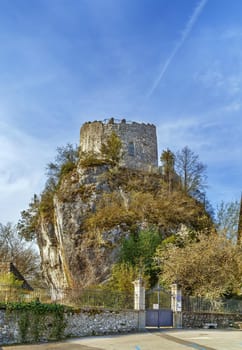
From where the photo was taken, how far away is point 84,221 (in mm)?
34875

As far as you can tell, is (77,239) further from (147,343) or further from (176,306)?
(147,343)

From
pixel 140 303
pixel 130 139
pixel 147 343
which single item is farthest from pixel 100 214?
pixel 147 343

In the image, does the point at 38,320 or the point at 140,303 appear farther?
the point at 140,303

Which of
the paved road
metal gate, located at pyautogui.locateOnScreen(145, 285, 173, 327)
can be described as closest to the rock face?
metal gate, located at pyautogui.locateOnScreen(145, 285, 173, 327)

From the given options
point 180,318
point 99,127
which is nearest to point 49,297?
point 180,318

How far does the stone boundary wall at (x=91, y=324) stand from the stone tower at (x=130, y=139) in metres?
22.7

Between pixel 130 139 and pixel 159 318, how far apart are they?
932 inches

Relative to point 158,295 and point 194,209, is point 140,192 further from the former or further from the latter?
point 158,295

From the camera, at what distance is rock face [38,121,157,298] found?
107 feet

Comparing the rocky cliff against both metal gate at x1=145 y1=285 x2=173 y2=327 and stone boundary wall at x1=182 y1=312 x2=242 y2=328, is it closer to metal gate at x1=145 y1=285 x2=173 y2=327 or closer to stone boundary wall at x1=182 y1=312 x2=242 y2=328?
metal gate at x1=145 y1=285 x2=173 y2=327

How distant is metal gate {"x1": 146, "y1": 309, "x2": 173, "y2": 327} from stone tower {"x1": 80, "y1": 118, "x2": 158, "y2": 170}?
2103 cm

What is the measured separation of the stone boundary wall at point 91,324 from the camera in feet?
55.8

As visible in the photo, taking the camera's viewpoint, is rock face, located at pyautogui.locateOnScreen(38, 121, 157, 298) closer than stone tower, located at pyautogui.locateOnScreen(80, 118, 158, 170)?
Yes

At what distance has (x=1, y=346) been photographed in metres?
16.0
